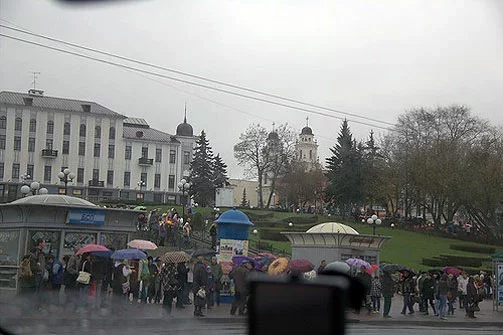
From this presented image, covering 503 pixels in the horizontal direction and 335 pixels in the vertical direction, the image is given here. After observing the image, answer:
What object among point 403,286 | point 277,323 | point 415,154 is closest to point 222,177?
point 415,154

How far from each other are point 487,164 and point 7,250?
132 feet

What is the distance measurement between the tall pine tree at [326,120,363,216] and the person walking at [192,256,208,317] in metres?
41.5

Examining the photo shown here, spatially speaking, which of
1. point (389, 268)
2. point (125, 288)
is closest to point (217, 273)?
point (125, 288)

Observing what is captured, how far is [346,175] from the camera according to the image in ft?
201

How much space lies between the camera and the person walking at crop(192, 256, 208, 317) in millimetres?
16775

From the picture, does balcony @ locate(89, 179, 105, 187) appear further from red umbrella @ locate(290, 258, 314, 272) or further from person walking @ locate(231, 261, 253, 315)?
person walking @ locate(231, 261, 253, 315)

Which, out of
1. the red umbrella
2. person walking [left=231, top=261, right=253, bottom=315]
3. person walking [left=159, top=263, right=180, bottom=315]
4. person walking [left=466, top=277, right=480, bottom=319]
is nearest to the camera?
the red umbrella

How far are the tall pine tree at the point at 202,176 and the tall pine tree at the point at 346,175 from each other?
69.2 feet

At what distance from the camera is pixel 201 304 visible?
17.0 m

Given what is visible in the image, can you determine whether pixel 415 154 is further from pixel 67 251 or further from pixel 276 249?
pixel 67 251

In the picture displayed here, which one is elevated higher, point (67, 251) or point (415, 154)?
point (415, 154)

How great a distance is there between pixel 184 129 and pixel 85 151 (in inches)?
967

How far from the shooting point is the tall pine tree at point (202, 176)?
80125 millimetres

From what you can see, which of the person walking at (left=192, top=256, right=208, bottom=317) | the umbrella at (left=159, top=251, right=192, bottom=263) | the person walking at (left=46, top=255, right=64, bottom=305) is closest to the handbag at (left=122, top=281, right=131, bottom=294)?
the umbrella at (left=159, top=251, right=192, bottom=263)
